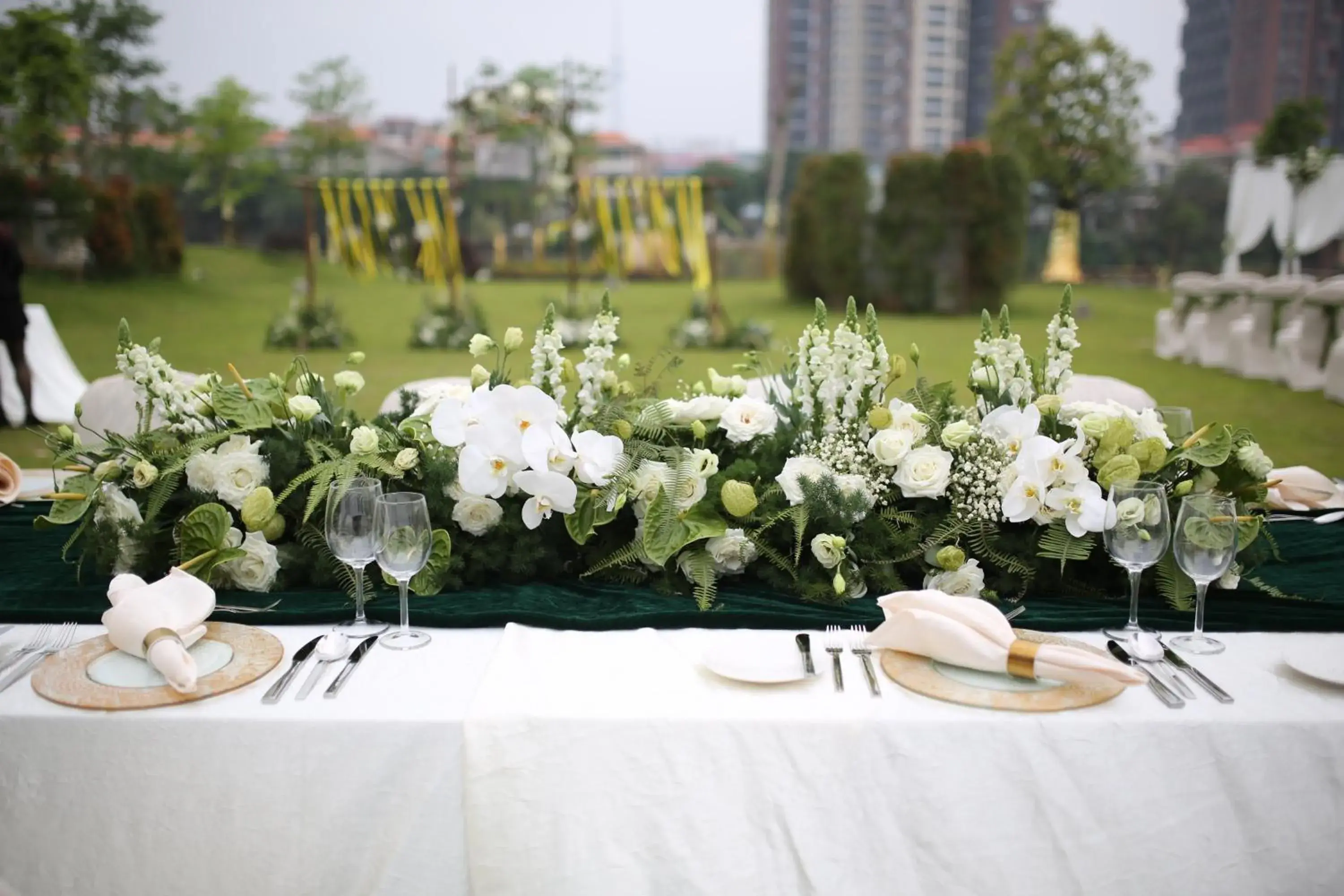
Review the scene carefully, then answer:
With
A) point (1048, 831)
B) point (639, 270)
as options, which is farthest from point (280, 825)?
point (639, 270)

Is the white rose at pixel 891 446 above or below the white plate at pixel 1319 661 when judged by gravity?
above

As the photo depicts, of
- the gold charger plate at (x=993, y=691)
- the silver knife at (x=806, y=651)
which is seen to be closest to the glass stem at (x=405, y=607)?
the silver knife at (x=806, y=651)

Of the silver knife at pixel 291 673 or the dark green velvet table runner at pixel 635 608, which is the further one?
the dark green velvet table runner at pixel 635 608

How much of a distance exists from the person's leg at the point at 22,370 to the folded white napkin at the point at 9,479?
3.22m

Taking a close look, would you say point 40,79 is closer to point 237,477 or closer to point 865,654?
point 237,477

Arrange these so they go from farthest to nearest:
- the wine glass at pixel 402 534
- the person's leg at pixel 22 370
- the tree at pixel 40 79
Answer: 1. the tree at pixel 40 79
2. the person's leg at pixel 22 370
3. the wine glass at pixel 402 534

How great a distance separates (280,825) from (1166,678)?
101 centimetres

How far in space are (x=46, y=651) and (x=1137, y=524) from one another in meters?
1.31

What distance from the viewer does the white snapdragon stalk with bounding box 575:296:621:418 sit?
159cm

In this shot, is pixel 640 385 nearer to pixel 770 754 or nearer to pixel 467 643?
pixel 467 643

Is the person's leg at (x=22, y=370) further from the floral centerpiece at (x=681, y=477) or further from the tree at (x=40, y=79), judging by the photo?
the floral centerpiece at (x=681, y=477)

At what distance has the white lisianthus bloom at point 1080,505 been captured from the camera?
59.7 inches

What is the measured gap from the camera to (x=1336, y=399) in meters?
5.72

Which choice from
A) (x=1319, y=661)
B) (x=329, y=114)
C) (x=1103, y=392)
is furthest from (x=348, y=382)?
(x=329, y=114)
